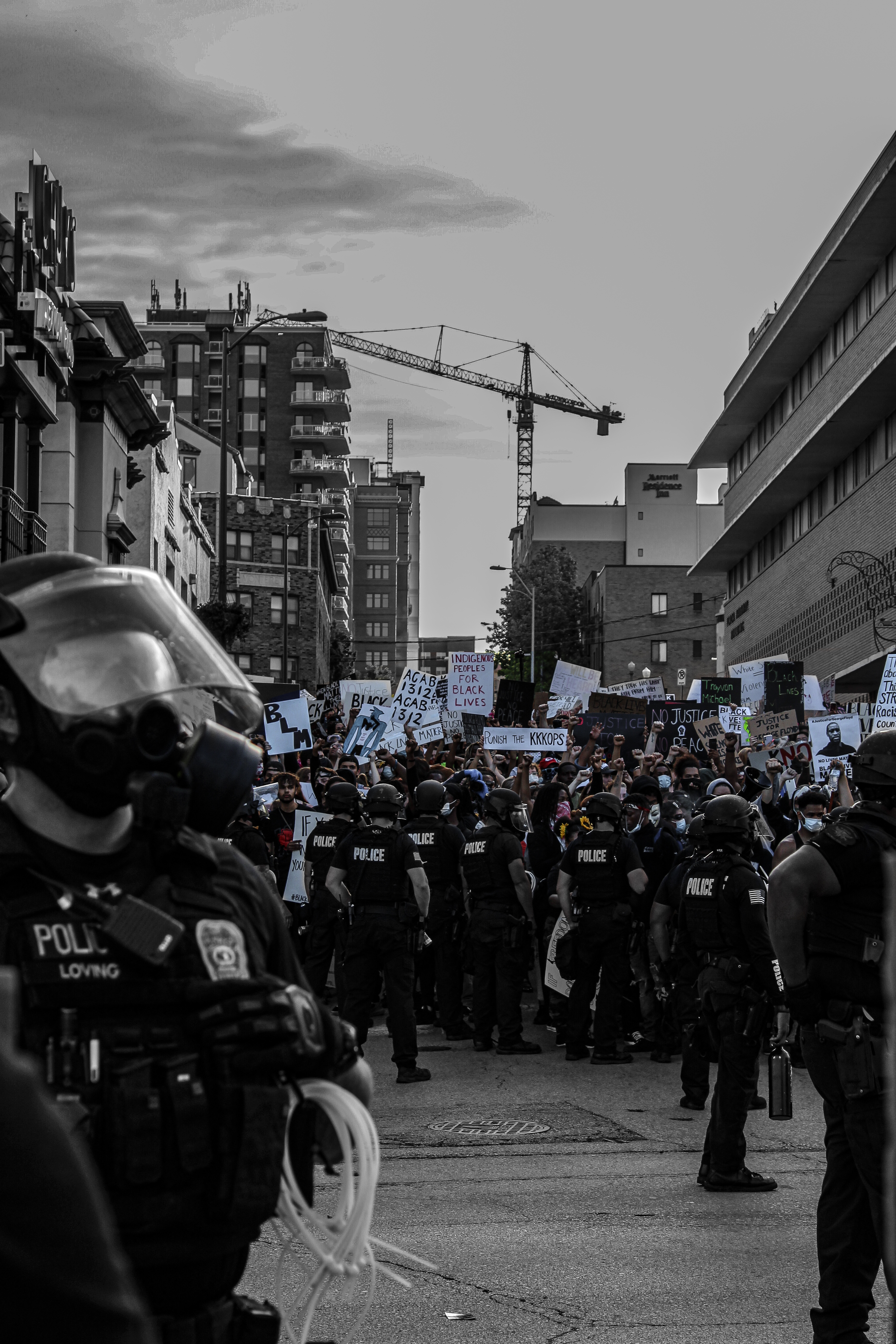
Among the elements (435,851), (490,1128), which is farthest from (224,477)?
(490,1128)

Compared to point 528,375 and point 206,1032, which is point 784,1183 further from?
point 528,375

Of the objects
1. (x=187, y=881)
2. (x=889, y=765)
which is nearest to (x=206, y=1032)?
(x=187, y=881)

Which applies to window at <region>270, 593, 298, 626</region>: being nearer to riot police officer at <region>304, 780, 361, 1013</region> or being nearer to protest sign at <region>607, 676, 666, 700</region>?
protest sign at <region>607, 676, 666, 700</region>

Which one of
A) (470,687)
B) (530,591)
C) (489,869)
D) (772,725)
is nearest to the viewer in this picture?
(489,869)

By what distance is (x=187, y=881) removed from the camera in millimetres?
2842

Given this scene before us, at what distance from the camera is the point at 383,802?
1150cm

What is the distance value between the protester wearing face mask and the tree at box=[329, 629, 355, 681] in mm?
88417

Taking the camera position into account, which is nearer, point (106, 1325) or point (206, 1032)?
point (106, 1325)

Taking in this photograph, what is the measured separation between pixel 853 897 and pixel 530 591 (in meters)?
87.4

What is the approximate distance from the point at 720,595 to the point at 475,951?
86610mm

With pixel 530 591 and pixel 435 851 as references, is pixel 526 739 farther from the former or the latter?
pixel 530 591

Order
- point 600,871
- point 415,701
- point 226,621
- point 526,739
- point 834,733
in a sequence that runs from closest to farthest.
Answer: point 600,871
point 834,733
point 526,739
point 415,701
point 226,621

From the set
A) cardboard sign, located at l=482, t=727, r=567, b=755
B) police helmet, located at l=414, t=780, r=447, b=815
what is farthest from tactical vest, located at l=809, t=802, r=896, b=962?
cardboard sign, located at l=482, t=727, r=567, b=755

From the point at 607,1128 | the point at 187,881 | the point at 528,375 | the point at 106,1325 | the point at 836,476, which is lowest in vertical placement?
the point at 607,1128
